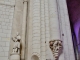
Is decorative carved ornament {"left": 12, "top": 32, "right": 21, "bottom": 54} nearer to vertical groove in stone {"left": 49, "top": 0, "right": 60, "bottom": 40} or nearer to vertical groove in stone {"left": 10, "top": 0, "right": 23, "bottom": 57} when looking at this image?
vertical groove in stone {"left": 10, "top": 0, "right": 23, "bottom": 57}

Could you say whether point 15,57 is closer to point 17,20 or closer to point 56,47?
point 56,47

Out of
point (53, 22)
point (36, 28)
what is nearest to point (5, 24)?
point (36, 28)

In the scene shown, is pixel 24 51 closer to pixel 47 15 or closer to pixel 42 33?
pixel 42 33

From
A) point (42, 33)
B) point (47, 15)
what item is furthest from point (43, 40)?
point (47, 15)

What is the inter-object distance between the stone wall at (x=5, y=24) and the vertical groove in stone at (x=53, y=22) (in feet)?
5.57

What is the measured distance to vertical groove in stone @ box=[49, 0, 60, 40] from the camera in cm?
403

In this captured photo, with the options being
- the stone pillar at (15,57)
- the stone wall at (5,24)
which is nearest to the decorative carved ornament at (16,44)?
the stone pillar at (15,57)

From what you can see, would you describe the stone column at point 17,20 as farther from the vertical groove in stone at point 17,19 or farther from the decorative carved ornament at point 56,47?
the decorative carved ornament at point 56,47

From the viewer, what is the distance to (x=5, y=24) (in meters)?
4.87

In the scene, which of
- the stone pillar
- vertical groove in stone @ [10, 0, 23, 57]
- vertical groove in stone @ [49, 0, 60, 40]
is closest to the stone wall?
vertical groove in stone @ [10, 0, 23, 57]

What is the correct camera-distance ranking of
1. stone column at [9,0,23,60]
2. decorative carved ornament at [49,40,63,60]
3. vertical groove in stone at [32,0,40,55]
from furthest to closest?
stone column at [9,0,23,60]
vertical groove in stone at [32,0,40,55]
decorative carved ornament at [49,40,63,60]

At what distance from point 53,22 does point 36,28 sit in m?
0.64

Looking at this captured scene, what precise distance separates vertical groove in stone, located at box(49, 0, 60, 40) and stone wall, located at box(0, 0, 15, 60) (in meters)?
1.70

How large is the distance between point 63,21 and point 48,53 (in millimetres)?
1604
